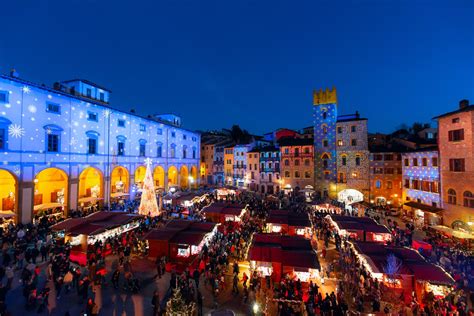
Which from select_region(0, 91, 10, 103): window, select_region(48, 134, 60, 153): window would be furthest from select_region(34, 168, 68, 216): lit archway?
select_region(0, 91, 10, 103): window

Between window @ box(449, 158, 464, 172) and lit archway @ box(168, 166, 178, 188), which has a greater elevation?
window @ box(449, 158, 464, 172)

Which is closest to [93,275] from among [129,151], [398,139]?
[129,151]

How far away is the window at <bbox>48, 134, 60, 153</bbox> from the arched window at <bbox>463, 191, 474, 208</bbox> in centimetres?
4076

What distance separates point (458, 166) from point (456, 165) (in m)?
0.25

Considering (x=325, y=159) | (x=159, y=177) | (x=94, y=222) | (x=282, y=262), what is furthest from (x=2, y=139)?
(x=325, y=159)

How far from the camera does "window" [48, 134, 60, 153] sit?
25047 millimetres

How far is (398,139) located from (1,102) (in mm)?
51700

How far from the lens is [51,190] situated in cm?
2942

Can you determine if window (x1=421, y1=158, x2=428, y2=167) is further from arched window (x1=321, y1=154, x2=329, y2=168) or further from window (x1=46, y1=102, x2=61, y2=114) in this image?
window (x1=46, y1=102, x2=61, y2=114)

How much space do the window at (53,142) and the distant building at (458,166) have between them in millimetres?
39970

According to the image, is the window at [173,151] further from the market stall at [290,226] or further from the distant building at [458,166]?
the distant building at [458,166]

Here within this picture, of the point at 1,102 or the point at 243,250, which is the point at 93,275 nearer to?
the point at 243,250

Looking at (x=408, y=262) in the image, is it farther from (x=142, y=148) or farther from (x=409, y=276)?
(x=142, y=148)

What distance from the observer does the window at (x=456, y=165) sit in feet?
79.9
